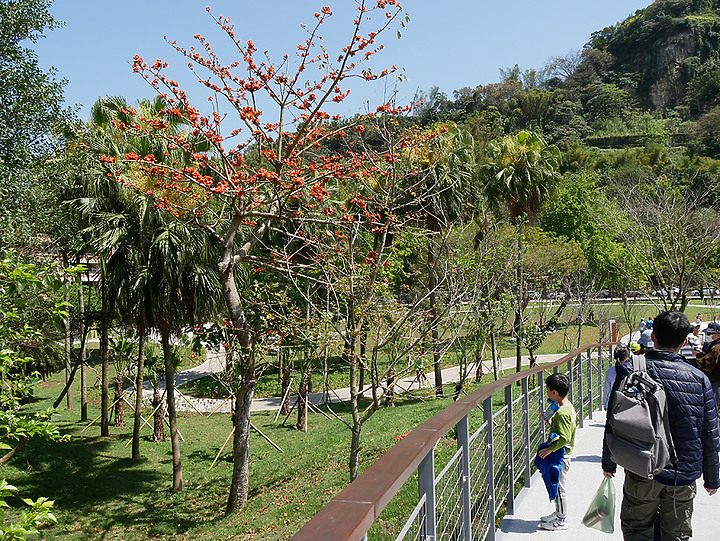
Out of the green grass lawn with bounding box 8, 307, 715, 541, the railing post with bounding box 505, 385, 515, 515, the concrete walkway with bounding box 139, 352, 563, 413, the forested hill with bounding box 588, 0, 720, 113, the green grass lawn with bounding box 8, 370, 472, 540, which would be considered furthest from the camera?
the forested hill with bounding box 588, 0, 720, 113

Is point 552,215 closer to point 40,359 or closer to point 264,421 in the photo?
point 264,421

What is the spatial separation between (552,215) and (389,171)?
33.2 meters

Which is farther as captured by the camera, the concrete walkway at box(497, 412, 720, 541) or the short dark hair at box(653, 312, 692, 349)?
the concrete walkway at box(497, 412, 720, 541)

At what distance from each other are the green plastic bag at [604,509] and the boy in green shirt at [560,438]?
0.48m

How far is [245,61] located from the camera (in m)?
8.66

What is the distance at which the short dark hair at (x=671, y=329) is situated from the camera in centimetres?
289

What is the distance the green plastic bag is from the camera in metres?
3.42

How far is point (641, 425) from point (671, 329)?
574mm

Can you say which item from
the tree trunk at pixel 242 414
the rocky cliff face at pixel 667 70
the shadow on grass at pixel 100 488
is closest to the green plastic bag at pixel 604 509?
the tree trunk at pixel 242 414

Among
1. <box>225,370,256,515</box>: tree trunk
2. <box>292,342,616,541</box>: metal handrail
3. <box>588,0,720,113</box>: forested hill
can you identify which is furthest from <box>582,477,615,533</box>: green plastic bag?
<box>588,0,720,113</box>: forested hill

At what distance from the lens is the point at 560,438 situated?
415 cm

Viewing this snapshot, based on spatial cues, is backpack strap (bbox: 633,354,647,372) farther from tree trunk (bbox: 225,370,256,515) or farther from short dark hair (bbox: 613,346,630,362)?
tree trunk (bbox: 225,370,256,515)

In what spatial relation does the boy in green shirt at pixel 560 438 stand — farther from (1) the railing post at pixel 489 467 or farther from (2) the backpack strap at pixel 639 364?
(2) the backpack strap at pixel 639 364

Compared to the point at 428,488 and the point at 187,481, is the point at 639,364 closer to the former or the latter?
the point at 428,488
